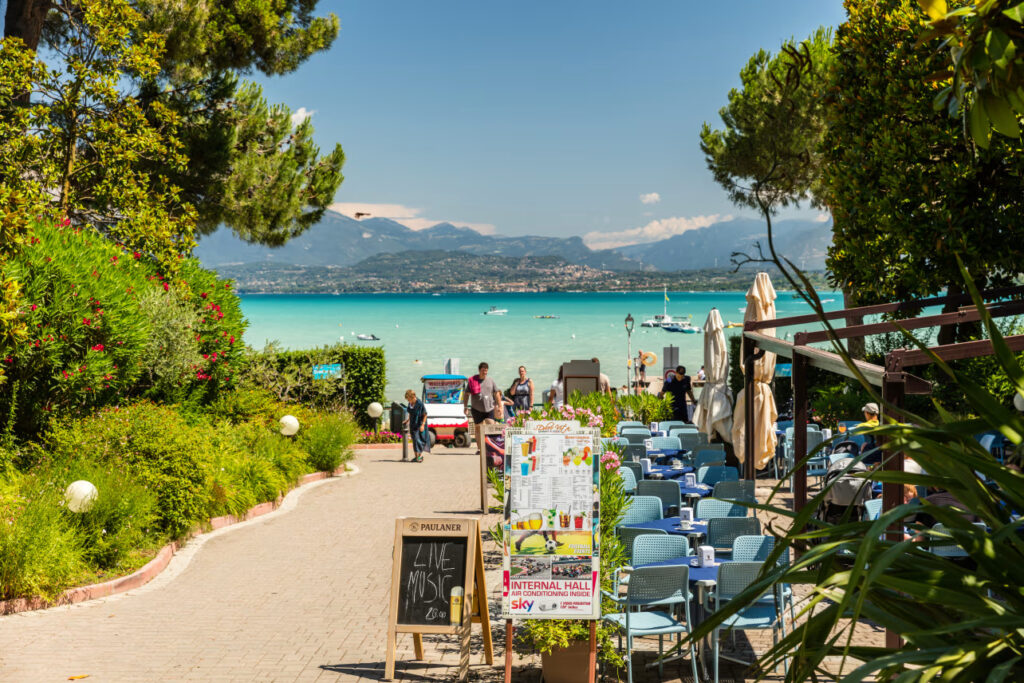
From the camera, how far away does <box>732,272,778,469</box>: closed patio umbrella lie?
12.4 m

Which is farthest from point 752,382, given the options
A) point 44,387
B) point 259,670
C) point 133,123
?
point 133,123

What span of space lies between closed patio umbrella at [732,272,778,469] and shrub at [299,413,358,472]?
304 inches

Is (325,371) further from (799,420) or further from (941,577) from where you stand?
(941,577)

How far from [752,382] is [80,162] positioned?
11.2 m

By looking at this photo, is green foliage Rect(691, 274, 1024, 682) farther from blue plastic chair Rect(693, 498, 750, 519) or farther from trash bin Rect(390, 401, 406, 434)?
trash bin Rect(390, 401, 406, 434)

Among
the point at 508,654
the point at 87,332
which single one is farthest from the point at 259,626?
the point at 87,332

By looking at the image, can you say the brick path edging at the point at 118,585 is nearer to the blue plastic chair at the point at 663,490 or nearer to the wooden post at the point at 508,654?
the wooden post at the point at 508,654

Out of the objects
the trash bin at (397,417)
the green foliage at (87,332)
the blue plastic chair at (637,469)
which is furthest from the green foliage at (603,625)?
the trash bin at (397,417)

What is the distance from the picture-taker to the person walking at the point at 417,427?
19.4 m

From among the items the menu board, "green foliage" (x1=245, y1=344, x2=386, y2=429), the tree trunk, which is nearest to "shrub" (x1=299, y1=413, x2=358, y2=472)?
"green foliage" (x1=245, y1=344, x2=386, y2=429)

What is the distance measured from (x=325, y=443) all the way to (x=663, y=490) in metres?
8.58

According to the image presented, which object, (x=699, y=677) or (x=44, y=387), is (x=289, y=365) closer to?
(x=44, y=387)

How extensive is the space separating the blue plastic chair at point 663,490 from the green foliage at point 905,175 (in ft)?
14.1

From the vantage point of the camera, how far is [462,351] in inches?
3661
